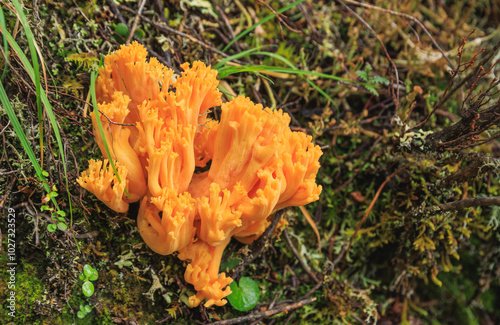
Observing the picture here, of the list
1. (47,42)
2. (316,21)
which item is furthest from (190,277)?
(316,21)

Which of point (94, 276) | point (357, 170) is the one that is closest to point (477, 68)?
point (357, 170)

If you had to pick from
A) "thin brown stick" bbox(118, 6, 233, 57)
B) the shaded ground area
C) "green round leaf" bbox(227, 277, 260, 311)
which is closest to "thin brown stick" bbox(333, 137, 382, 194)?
the shaded ground area

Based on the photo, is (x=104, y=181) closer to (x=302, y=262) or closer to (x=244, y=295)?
(x=244, y=295)

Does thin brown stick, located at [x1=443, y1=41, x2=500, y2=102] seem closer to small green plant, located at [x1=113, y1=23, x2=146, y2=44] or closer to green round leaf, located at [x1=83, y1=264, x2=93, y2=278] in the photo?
small green plant, located at [x1=113, y1=23, x2=146, y2=44]

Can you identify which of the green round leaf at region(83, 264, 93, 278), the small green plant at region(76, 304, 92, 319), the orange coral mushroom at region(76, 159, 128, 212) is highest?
the orange coral mushroom at region(76, 159, 128, 212)

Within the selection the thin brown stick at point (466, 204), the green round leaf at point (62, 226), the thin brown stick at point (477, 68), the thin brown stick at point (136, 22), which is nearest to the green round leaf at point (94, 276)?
the green round leaf at point (62, 226)

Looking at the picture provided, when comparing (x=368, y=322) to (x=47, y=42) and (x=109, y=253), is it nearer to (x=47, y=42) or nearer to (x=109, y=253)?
(x=109, y=253)
